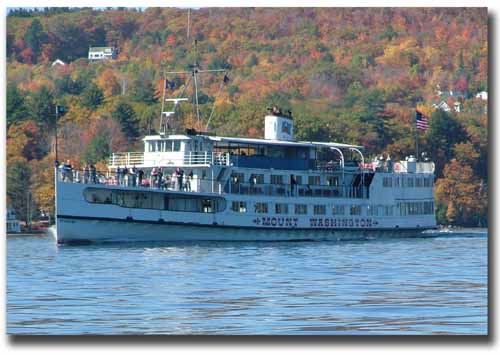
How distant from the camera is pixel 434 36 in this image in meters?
62.1

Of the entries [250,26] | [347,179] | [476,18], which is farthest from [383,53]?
[476,18]

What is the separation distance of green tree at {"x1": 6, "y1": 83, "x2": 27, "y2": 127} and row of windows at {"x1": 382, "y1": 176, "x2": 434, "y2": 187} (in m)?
32.9

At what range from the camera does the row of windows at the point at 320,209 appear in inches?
2472

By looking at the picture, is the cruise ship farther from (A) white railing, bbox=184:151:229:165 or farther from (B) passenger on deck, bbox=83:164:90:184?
(B) passenger on deck, bbox=83:164:90:184

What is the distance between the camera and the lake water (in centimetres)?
2667

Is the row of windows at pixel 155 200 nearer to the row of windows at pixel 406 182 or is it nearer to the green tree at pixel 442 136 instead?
the row of windows at pixel 406 182

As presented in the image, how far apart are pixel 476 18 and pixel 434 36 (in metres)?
5.13

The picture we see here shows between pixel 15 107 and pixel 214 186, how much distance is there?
123 feet

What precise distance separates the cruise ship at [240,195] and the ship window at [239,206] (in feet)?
0.07

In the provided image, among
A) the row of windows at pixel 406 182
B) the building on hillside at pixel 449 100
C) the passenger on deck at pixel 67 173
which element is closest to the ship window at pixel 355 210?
the row of windows at pixel 406 182

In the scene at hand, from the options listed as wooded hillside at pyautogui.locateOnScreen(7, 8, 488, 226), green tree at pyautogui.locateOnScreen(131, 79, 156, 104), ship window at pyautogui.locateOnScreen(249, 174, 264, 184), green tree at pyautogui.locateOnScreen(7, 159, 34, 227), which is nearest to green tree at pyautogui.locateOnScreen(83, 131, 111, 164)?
wooded hillside at pyautogui.locateOnScreen(7, 8, 488, 226)

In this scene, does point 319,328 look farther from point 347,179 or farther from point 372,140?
point 372,140
